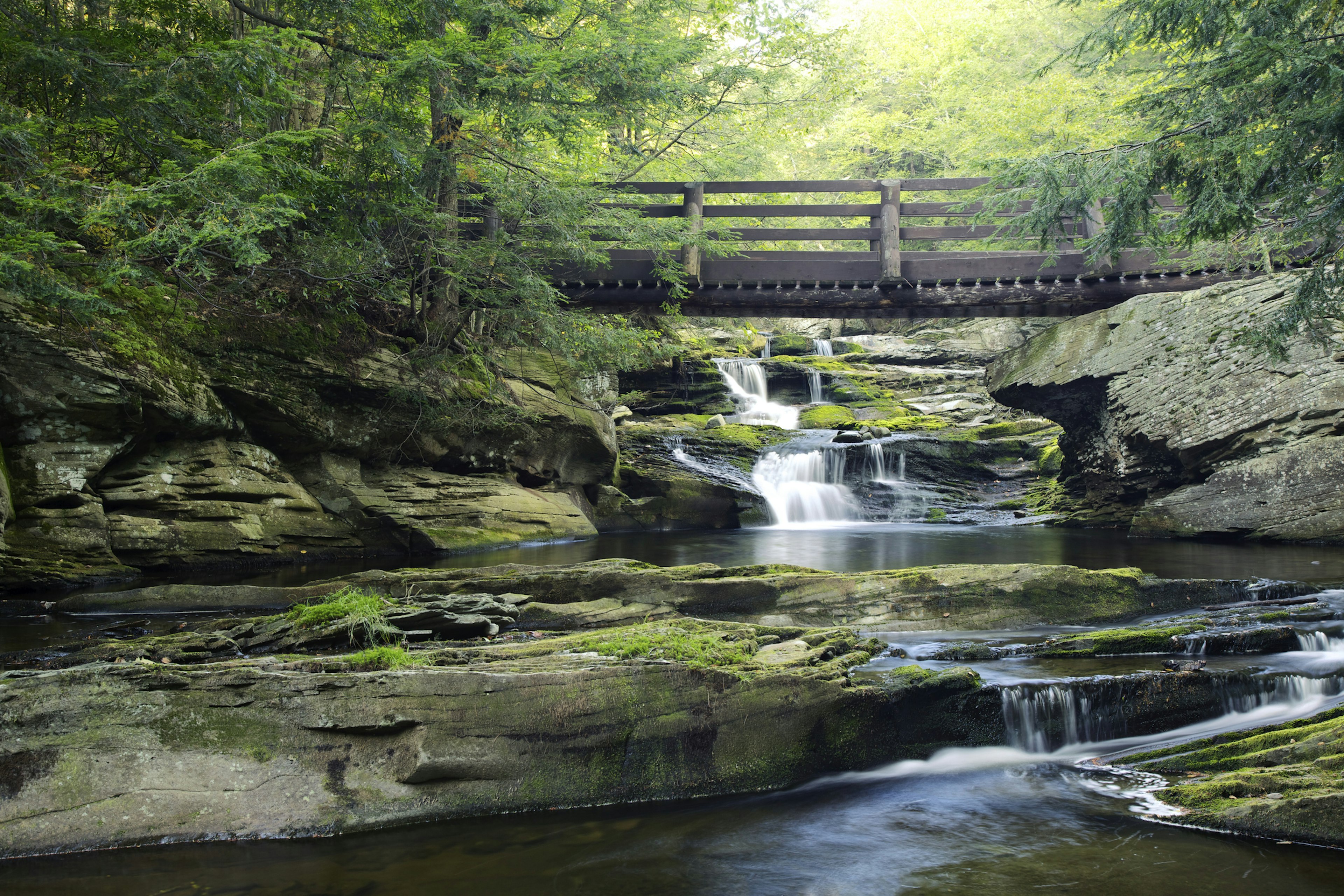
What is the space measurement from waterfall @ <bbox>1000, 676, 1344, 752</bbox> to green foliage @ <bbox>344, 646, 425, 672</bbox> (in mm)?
3429

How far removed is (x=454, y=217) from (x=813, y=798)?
28.3ft

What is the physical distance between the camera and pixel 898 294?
1452 centimetres

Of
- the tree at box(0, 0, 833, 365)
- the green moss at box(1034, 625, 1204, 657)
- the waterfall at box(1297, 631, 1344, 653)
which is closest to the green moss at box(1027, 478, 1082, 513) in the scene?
the tree at box(0, 0, 833, 365)

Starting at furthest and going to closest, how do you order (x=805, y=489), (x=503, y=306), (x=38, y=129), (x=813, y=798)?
1. (x=805, y=489)
2. (x=503, y=306)
3. (x=38, y=129)
4. (x=813, y=798)

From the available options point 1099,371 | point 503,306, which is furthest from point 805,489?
point 503,306

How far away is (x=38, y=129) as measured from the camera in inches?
247

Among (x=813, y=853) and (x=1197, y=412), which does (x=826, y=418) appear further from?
(x=813, y=853)

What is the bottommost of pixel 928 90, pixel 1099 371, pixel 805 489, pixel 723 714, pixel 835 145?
pixel 723 714

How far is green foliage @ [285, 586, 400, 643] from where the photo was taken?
487 cm

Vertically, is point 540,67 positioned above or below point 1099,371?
above

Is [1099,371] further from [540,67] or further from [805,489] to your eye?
[540,67]

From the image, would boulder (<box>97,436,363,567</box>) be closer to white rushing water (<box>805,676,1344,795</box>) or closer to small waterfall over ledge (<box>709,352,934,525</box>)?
white rushing water (<box>805,676,1344,795</box>)

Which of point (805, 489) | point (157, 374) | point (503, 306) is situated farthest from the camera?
point (805, 489)

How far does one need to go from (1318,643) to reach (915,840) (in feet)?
13.1
